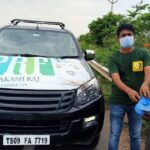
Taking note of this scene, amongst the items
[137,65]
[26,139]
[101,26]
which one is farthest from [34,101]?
[101,26]

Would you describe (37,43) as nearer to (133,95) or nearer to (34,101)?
(34,101)

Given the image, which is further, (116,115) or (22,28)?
(22,28)

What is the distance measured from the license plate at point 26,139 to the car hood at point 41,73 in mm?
567

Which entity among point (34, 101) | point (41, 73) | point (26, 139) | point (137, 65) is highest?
point (137, 65)

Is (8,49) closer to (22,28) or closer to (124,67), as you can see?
(22,28)

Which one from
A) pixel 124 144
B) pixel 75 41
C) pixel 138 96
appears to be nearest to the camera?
pixel 138 96

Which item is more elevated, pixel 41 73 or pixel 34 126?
pixel 41 73

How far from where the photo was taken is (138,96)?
475cm

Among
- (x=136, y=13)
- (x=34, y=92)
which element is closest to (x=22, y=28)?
(x=34, y=92)

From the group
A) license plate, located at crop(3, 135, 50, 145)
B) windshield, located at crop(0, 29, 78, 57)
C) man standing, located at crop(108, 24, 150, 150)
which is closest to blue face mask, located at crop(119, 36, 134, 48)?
man standing, located at crop(108, 24, 150, 150)

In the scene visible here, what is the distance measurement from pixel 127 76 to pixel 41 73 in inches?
46.4

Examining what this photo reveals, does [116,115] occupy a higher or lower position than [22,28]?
lower

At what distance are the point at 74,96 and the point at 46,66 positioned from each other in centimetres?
84

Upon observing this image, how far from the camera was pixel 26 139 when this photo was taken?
5105 millimetres
